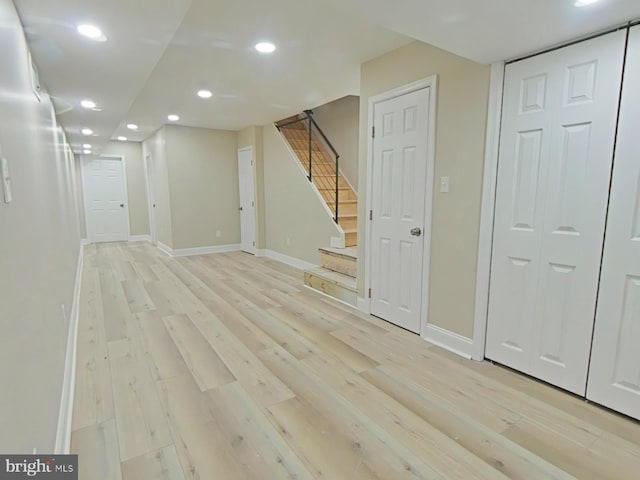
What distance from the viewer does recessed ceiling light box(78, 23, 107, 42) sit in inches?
79.0

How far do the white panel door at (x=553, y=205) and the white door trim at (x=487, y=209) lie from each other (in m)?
0.04

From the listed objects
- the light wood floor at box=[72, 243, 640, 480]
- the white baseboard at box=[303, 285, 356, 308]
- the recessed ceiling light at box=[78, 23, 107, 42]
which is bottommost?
the light wood floor at box=[72, 243, 640, 480]

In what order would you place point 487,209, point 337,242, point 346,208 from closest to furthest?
point 487,209, point 337,242, point 346,208

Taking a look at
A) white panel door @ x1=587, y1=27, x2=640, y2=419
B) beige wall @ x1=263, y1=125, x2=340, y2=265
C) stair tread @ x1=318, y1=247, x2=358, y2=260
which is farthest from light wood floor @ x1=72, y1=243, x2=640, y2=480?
beige wall @ x1=263, y1=125, x2=340, y2=265

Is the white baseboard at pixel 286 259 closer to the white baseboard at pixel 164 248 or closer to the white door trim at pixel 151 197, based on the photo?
the white baseboard at pixel 164 248

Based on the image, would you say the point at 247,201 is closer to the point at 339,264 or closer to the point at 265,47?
the point at 339,264

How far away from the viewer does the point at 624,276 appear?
186 centimetres

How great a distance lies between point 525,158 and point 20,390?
276cm

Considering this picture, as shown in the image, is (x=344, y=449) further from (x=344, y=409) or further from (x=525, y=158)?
(x=525, y=158)

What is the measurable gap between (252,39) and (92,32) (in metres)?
1.13

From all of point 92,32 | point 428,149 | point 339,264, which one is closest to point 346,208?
point 339,264

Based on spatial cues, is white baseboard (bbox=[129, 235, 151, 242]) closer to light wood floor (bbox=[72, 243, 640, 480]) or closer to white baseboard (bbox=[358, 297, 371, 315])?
light wood floor (bbox=[72, 243, 640, 480])

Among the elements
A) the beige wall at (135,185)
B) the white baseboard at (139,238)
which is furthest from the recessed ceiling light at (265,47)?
the white baseboard at (139,238)

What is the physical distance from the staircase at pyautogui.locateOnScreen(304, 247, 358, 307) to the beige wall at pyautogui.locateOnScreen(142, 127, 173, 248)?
135 inches
